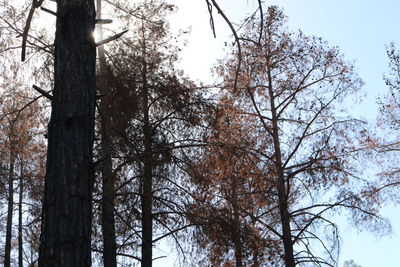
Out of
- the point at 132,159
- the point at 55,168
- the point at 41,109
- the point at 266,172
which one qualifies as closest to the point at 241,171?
the point at 266,172

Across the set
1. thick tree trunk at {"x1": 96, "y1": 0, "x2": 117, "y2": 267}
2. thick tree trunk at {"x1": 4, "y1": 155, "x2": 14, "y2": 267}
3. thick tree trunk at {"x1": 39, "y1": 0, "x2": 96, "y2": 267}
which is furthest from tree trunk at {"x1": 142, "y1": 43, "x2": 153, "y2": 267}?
thick tree trunk at {"x1": 4, "y1": 155, "x2": 14, "y2": 267}

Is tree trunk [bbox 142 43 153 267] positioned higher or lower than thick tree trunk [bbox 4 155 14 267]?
lower

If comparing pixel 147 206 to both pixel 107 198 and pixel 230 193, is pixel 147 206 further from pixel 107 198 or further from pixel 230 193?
pixel 230 193

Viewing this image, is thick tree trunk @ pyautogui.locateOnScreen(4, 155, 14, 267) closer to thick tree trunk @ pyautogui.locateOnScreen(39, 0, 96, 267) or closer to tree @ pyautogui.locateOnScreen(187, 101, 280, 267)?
tree @ pyautogui.locateOnScreen(187, 101, 280, 267)

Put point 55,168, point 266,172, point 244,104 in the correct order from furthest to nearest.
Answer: point 244,104 < point 266,172 < point 55,168

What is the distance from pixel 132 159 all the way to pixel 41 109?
2.59m

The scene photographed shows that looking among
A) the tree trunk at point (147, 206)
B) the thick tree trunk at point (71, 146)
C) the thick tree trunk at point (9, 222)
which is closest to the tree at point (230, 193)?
the tree trunk at point (147, 206)

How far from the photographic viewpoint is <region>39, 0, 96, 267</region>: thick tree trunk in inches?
146

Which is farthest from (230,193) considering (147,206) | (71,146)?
(71,146)

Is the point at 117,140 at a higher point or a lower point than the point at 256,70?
lower

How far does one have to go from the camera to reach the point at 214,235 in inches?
387

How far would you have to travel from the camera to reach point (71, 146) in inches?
154

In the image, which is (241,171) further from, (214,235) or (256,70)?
(256,70)

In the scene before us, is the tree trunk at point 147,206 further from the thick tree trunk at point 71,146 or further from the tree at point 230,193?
the thick tree trunk at point 71,146
